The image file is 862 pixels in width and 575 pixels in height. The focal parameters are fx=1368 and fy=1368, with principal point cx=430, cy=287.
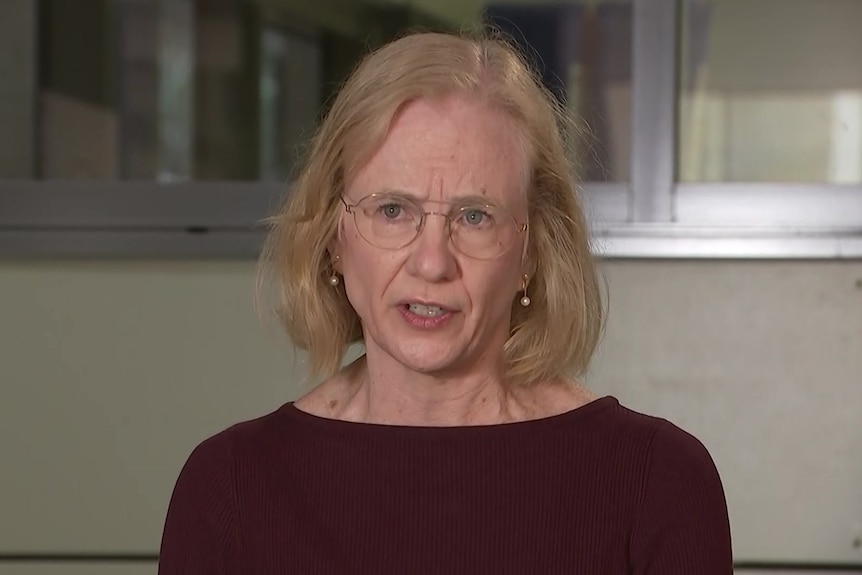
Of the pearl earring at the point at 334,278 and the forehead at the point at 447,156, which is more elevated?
the forehead at the point at 447,156

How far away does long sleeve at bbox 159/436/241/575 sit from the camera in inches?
60.4

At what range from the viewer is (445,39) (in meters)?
1.53

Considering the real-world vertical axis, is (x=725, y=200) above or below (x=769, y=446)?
above

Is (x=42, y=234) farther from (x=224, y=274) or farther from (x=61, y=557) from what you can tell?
(x=61, y=557)

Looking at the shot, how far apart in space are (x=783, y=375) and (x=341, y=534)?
4.45 ft

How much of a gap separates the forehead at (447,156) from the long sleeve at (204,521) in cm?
36

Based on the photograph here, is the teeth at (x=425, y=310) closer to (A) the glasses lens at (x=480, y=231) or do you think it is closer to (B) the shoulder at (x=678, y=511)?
(A) the glasses lens at (x=480, y=231)

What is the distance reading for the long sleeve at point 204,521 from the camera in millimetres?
1535

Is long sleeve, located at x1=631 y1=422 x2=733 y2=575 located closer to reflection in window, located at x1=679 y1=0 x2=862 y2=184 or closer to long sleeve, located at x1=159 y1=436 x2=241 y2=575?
long sleeve, located at x1=159 y1=436 x2=241 y2=575

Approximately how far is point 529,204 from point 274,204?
1236mm

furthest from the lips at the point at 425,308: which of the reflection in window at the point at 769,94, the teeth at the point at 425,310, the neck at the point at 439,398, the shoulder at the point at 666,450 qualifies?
the reflection in window at the point at 769,94

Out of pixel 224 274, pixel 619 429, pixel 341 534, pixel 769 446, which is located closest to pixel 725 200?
pixel 769 446

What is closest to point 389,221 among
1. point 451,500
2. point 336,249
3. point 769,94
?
point 336,249

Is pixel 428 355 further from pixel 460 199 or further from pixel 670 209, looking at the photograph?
pixel 670 209
